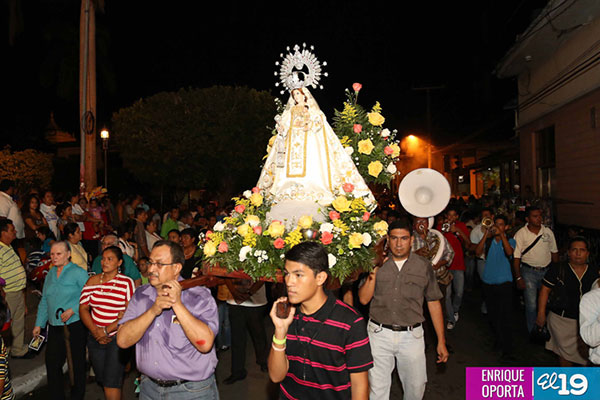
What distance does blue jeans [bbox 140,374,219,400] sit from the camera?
3490mm

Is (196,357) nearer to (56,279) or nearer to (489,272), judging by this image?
(56,279)

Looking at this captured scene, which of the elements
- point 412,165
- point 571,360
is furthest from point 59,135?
point 571,360

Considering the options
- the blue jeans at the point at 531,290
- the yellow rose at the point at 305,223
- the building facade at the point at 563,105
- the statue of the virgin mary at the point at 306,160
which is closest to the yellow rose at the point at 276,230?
the yellow rose at the point at 305,223

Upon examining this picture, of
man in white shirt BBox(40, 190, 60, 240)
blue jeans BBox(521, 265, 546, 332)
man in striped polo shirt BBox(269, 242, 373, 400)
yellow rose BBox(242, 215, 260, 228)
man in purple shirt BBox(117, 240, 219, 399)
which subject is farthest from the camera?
man in white shirt BBox(40, 190, 60, 240)

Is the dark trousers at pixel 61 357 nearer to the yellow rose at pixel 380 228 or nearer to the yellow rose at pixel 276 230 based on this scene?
the yellow rose at pixel 276 230

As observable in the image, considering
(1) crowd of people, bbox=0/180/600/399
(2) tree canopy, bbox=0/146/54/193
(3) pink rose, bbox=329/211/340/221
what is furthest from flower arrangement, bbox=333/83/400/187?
(2) tree canopy, bbox=0/146/54/193

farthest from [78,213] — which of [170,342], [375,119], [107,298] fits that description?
[170,342]

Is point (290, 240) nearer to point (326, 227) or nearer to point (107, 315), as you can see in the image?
point (326, 227)

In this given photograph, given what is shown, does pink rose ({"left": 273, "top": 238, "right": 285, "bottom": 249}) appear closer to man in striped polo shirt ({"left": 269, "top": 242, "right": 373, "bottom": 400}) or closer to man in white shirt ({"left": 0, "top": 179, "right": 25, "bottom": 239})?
man in striped polo shirt ({"left": 269, "top": 242, "right": 373, "bottom": 400})

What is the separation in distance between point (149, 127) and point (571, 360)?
22480 mm

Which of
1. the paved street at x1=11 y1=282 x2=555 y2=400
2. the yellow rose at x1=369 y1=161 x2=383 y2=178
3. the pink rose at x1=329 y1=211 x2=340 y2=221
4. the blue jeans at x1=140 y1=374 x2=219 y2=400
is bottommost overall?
the paved street at x1=11 y1=282 x2=555 y2=400

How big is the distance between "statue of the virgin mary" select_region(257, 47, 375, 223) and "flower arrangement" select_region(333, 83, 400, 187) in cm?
29

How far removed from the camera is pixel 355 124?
5938 mm

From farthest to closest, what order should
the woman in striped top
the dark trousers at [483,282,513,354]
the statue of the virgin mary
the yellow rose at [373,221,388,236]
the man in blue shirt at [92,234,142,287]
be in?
1. the dark trousers at [483,282,513,354]
2. the man in blue shirt at [92,234,142,287]
3. the statue of the virgin mary
4. the woman in striped top
5. the yellow rose at [373,221,388,236]
